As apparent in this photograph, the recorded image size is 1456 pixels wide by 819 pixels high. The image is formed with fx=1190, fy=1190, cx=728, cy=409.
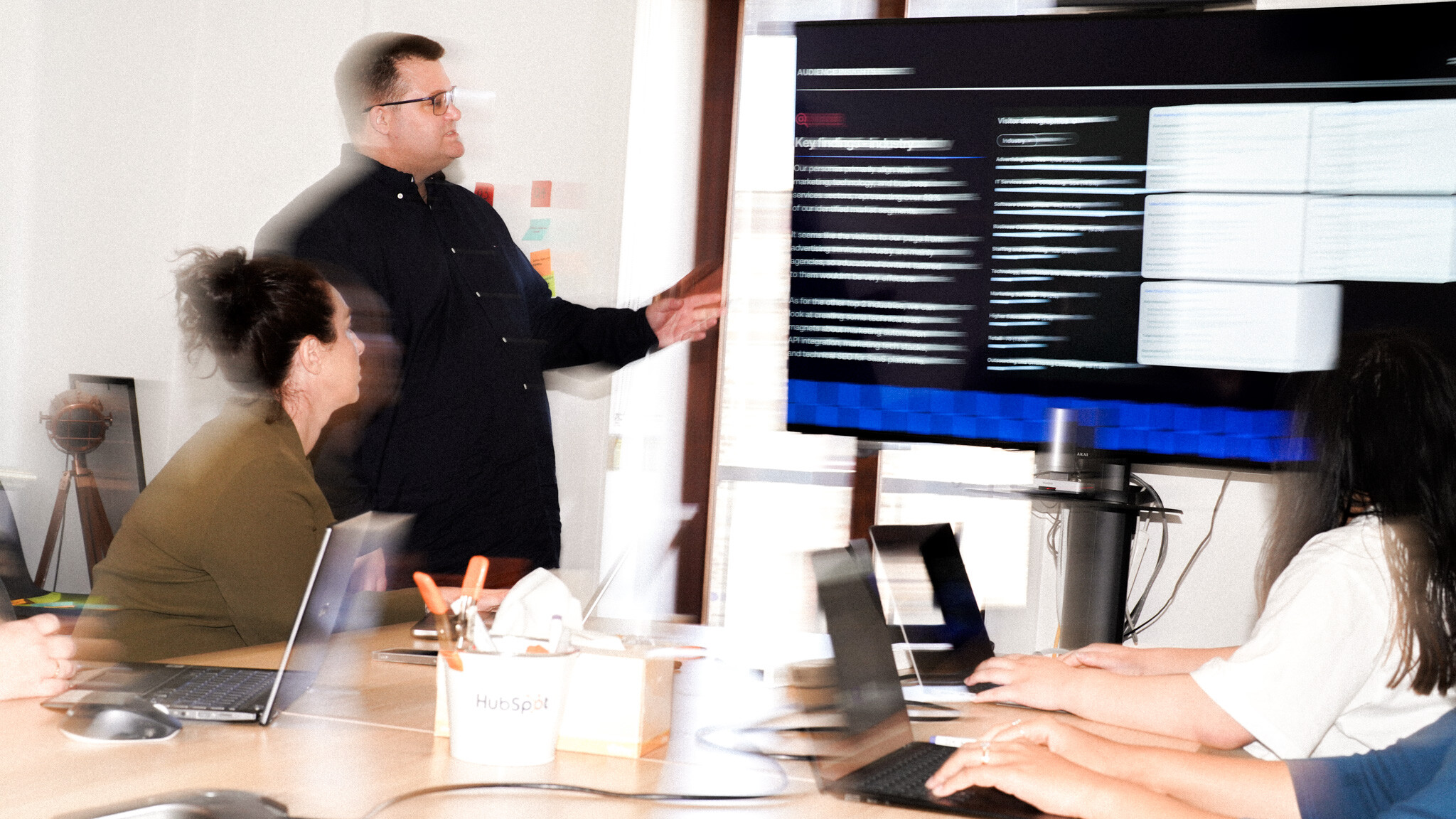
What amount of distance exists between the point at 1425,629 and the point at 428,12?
305 cm

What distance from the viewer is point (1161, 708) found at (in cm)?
141

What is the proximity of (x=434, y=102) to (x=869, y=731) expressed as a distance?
193cm

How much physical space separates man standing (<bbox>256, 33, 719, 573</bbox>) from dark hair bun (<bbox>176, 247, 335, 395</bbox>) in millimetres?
430

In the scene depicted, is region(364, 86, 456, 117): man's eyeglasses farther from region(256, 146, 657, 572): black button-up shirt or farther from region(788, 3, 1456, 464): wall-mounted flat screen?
region(788, 3, 1456, 464): wall-mounted flat screen

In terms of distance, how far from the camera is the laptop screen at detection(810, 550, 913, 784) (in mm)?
1140

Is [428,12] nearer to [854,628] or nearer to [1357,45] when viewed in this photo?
[1357,45]

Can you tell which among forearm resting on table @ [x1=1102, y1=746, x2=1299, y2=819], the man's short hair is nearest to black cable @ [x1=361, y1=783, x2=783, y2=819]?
forearm resting on table @ [x1=1102, y1=746, x2=1299, y2=819]

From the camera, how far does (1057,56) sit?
2701 millimetres

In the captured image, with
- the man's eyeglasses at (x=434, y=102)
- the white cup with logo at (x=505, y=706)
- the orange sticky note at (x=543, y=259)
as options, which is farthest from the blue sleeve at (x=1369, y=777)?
the orange sticky note at (x=543, y=259)

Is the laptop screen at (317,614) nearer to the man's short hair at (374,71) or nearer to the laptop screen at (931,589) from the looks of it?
the laptop screen at (931,589)

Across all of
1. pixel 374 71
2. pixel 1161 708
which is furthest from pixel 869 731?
pixel 374 71

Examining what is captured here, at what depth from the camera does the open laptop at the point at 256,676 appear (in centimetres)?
115

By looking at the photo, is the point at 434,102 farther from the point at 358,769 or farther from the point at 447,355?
the point at 358,769

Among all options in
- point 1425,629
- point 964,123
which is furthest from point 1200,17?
point 1425,629
